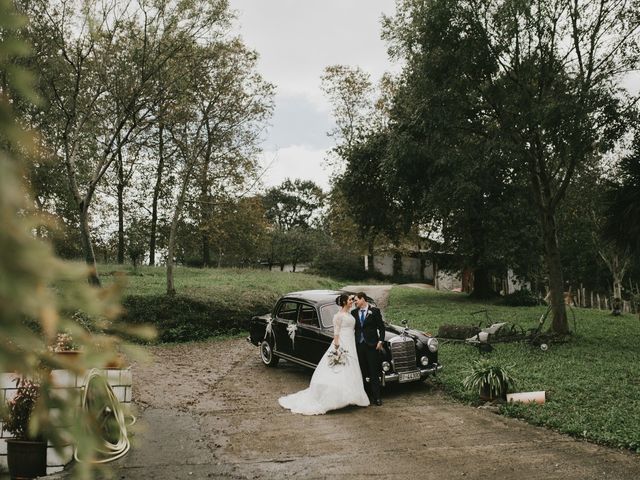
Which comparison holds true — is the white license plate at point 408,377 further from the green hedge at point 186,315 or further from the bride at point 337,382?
the green hedge at point 186,315

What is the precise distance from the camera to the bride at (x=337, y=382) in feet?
31.8

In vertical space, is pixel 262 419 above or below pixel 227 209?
below

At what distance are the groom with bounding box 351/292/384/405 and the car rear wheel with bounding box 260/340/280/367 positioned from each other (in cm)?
351

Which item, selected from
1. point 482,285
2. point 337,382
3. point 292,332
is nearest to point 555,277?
point 292,332

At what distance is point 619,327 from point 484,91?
11087 mm

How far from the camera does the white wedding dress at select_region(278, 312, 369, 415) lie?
9664mm

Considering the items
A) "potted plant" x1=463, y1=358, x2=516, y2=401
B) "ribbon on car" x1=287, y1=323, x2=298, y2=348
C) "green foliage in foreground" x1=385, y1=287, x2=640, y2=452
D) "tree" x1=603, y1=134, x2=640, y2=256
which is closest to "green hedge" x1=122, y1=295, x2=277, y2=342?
"ribbon on car" x1=287, y1=323, x2=298, y2=348

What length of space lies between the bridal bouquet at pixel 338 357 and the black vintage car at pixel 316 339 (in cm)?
91

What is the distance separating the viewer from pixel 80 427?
1103 mm

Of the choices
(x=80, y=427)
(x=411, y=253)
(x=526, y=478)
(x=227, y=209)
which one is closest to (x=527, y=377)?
(x=526, y=478)

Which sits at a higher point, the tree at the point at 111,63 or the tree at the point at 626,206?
the tree at the point at 111,63

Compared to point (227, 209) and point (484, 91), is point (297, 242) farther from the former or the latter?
point (484, 91)

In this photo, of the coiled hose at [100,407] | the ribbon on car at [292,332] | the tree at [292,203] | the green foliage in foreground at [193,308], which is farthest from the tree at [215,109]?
the tree at [292,203]

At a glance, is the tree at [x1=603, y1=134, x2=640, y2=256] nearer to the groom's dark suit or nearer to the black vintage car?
the black vintage car
